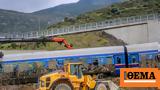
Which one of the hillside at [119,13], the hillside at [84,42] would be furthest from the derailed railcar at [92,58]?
the hillside at [119,13]

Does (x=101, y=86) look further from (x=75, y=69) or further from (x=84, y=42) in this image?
(x=84, y=42)

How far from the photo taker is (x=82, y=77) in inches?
A: 993

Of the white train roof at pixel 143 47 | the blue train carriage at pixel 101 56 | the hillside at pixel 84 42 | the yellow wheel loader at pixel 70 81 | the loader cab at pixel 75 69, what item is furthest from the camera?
the hillside at pixel 84 42

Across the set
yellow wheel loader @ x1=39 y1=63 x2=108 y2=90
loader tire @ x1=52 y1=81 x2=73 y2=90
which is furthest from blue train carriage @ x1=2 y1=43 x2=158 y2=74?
loader tire @ x1=52 y1=81 x2=73 y2=90

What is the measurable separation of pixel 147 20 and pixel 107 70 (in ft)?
137

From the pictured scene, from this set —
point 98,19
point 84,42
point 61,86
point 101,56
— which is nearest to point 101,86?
point 61,86

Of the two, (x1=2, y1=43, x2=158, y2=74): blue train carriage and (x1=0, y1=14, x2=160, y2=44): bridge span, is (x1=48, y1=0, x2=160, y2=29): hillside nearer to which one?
(x1=0, y1=14, x2=160, y2=44): bridge span

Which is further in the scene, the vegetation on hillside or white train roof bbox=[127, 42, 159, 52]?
the vegetation on hillside

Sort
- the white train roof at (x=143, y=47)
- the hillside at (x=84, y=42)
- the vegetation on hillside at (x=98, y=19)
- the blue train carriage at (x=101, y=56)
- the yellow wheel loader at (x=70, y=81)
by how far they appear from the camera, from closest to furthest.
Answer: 1. the yellow wheel loader at (x=70, y=81)
2. the blue train carriage at (x=101, y=56)
3. the white train roof at (x=143, y=47)
4. the hillside at (x=84, y=42)
5. the vegetation on hillside at (x=98, y=19)

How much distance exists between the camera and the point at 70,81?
80.8ft

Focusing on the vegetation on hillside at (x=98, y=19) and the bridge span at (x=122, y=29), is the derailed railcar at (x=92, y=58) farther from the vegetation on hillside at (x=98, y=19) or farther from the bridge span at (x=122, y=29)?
the bridge span at (x=122, y=29)

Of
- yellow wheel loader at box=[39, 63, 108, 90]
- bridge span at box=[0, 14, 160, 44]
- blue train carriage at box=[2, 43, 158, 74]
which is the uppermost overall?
bridge span at box=[0, 14, 160, 44]

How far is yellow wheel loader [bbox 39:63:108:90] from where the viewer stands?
24531mm

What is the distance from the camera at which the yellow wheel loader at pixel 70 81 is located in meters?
24.5
